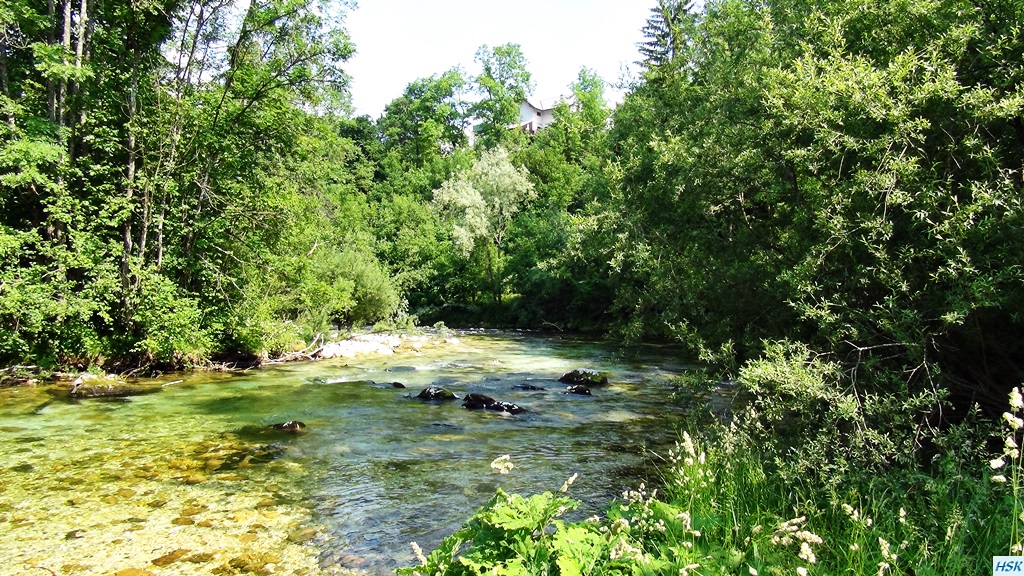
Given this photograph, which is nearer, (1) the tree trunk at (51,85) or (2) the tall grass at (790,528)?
(2) the tall grass at (790,528)

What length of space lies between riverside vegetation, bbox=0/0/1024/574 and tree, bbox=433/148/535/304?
449 inches

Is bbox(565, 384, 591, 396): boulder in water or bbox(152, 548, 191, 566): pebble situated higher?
bbox(152, 548, 191, 566): pebble

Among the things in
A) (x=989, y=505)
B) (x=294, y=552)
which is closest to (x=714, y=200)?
(x=989, y=505)

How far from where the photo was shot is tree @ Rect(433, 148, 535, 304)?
40688 millimetres

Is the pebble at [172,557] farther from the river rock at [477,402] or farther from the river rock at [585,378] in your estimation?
the river rock at [585,378]

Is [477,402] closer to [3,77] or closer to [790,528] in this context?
[790,528]

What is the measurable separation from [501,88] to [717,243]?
61.8 metres

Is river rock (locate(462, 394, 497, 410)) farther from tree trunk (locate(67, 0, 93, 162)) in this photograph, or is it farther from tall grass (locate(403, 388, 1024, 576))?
tree trunk (locate(67, 0, 93, 162))

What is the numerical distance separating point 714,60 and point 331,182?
130ft

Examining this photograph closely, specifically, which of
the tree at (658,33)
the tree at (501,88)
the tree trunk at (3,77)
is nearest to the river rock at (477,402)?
the tree trunk at (3,77)

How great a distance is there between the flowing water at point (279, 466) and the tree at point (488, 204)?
85.8ft

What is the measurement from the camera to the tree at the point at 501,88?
64.8 meters

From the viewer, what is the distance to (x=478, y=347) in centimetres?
2592

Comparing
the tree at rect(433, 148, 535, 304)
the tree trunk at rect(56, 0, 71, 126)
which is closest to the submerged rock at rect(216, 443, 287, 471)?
the tree trunk at rect(56, 0, 71, 126)
